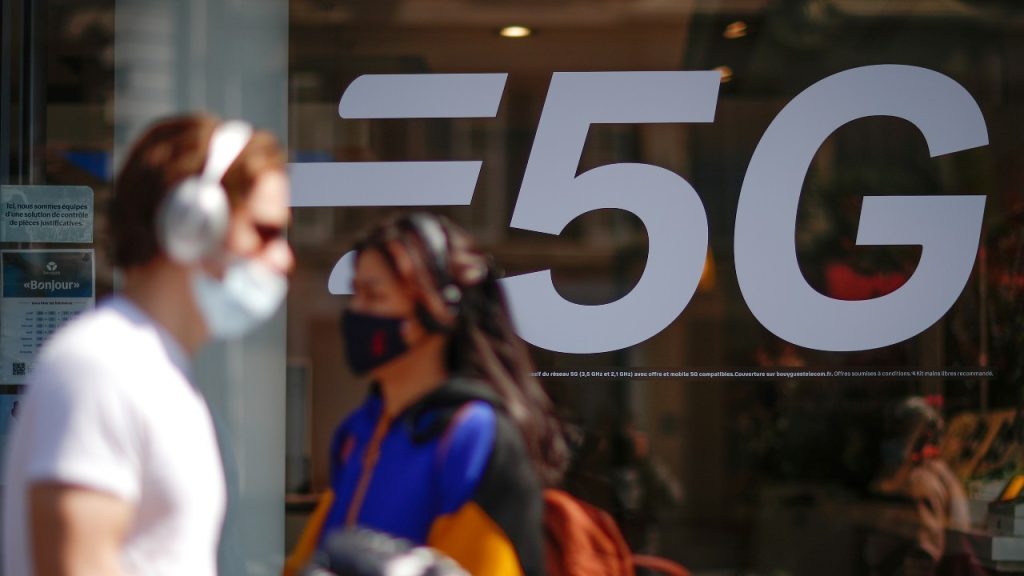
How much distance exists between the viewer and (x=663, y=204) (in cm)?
453

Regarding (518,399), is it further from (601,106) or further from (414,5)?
(414,5)

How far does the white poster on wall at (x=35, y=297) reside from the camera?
4.64 metres

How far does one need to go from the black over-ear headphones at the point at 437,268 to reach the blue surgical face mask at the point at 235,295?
287mm

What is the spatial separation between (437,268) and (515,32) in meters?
2.68

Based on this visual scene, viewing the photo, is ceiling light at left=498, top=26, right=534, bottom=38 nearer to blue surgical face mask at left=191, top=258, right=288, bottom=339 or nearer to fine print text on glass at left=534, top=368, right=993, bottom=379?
fine print text on glass at left=534, top=368, right=993, bottom=379

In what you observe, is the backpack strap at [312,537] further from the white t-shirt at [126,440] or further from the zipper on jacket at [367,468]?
the white t-shirt at [126,440]

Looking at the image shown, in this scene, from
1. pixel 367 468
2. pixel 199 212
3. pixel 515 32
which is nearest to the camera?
pixel 199 212

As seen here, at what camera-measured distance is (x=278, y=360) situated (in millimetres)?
4570

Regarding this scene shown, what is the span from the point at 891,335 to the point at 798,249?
20.3 inches

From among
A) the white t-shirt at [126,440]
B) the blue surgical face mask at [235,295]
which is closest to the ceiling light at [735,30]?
the blue surgical face mask at [235,295]

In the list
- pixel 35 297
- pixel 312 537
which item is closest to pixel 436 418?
pixel 312 537

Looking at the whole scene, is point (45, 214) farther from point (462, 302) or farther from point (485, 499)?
point (485, 499)

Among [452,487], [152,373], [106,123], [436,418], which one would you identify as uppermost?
[106,123]

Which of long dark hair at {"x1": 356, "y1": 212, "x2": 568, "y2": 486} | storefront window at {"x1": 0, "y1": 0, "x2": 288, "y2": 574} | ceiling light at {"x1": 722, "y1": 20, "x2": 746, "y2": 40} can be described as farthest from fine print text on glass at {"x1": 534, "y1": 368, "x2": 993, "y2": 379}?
long dark hair at {"x1": 356, "y1": 212, "x2": 568, "y2": 486}
